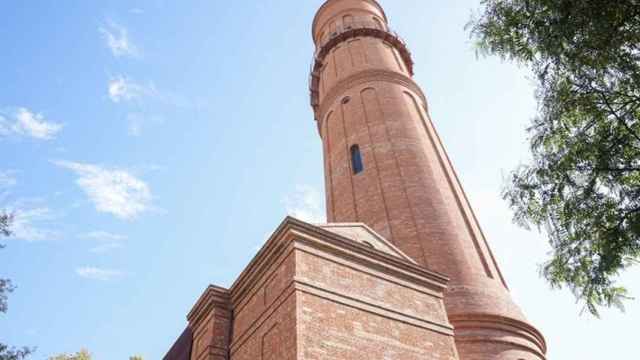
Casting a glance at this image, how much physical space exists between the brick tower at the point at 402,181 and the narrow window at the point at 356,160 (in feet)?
0.12

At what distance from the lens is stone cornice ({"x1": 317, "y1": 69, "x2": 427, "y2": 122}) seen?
18.2 meters

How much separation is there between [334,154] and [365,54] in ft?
16.1

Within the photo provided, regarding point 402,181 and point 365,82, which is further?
point 365,82

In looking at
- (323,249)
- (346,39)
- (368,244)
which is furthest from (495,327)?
(346,39)

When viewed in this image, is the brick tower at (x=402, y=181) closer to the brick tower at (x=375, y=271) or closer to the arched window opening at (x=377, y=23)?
the brick tower at (x=375, y=271)

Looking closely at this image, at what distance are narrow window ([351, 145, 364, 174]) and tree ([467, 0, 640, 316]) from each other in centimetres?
821

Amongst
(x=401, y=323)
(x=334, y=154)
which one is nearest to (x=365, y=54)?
(x=334, y=154)

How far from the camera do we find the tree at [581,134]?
6223mm

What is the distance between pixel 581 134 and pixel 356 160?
9.45 meters

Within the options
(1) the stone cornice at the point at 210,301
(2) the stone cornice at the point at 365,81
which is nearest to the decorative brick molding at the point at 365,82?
(2) the stone cornice at the point at 365,81

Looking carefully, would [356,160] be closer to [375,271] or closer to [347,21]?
[375,271]

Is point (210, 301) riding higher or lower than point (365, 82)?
lower

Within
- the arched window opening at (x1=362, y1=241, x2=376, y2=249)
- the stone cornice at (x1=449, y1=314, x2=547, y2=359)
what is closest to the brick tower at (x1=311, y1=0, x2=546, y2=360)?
the stone cornice at (x1=449, y1=314, x2=547, y2=359)

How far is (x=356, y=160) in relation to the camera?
52.5 ft
